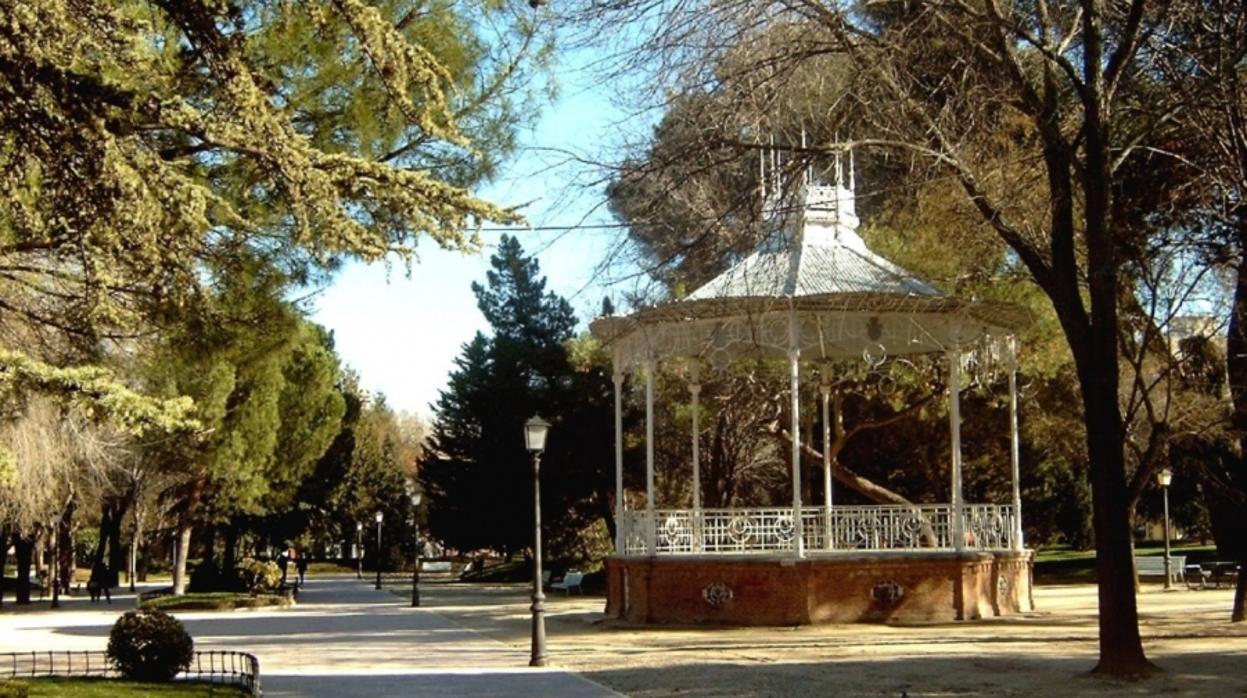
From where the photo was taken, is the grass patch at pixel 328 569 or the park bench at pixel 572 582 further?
the grass patch at pixel 328 569

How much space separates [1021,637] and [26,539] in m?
32.7

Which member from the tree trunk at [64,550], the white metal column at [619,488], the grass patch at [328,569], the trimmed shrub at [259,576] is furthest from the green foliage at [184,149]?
the grass patch at [328,569]

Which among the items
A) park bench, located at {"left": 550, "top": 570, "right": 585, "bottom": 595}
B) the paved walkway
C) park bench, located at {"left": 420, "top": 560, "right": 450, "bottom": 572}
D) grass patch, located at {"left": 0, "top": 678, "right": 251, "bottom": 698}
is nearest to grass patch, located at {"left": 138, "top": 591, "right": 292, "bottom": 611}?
the paved walkway

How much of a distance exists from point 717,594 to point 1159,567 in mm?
20276

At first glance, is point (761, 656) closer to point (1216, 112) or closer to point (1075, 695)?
point (1075, 695)

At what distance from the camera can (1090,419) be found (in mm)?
15305

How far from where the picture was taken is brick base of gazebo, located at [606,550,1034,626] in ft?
74.3

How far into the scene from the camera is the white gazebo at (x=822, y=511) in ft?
75.1

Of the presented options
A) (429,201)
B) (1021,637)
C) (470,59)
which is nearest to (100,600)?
(1021,637)

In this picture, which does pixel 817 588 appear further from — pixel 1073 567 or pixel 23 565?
pixel 23 565

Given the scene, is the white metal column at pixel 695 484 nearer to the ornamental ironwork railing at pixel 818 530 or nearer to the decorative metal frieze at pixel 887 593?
the ornamental ironwork railing at pixel 818 530

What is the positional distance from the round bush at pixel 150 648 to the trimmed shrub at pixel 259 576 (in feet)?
87.9

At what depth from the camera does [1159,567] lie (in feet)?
127

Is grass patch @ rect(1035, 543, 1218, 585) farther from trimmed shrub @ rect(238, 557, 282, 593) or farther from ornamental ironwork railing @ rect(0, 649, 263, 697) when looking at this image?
ornamental ironwork railing @ rect(0, 649, 263, 697)
